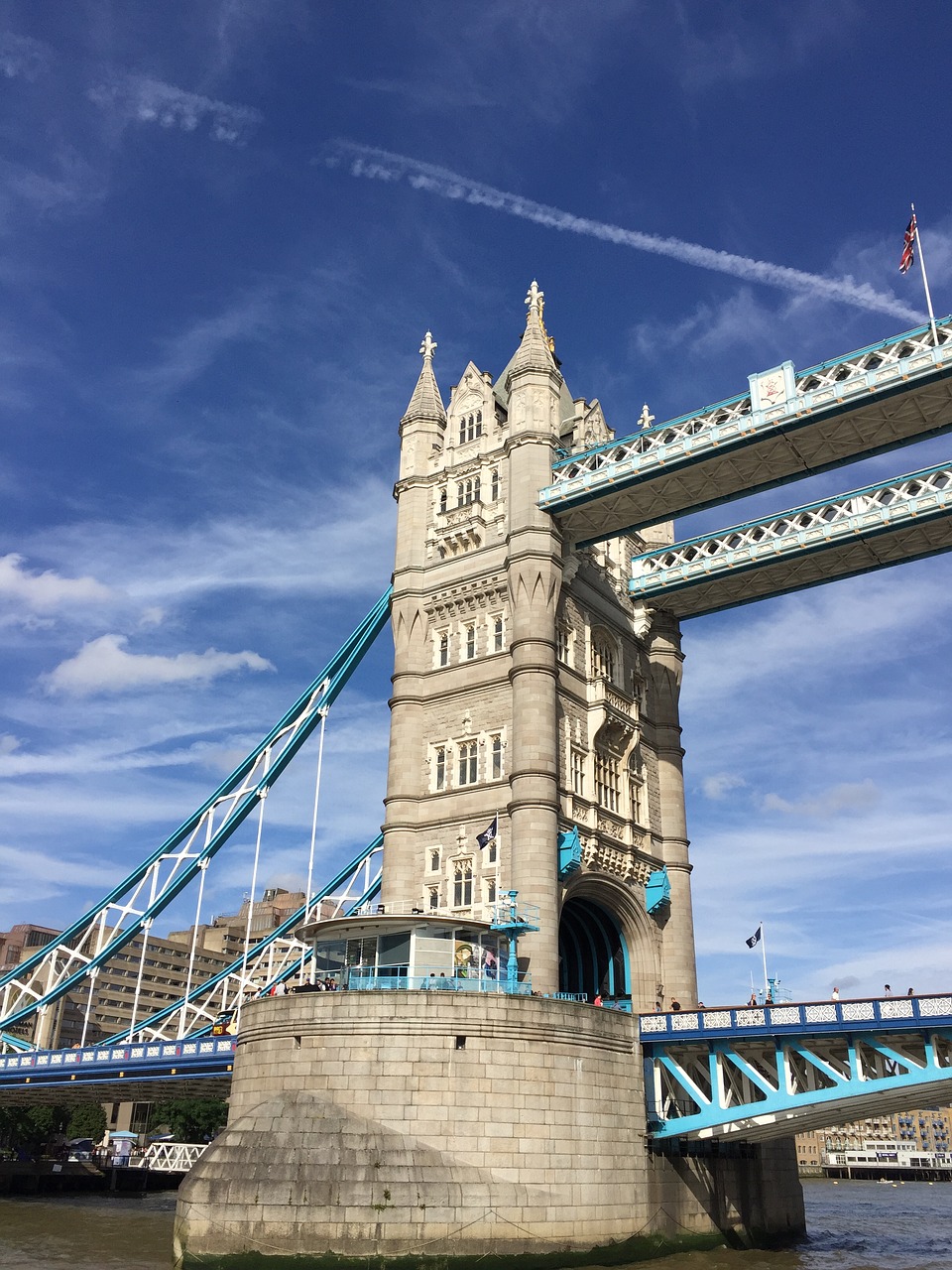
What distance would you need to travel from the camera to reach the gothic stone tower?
4094 cm

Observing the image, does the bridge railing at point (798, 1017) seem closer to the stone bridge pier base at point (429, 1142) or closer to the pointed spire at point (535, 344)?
the stone bridge pier base at point (429, 1142)

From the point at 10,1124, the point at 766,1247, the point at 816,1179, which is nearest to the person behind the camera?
the point at 766,1247

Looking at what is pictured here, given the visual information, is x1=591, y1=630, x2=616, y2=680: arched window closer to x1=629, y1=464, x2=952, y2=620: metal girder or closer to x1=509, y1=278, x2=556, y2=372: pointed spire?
x1=629, y1=464, x2=952, y2=620: metal girder

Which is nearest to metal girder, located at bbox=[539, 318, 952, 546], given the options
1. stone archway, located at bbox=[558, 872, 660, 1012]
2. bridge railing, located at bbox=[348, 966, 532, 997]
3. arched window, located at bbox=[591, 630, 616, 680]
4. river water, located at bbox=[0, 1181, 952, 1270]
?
arched window, located at bbox=[591, 630, 616, 680]

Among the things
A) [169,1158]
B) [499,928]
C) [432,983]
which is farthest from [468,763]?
[169,1158]

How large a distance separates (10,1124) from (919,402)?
74.0 meters

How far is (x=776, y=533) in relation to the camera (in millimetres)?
47031

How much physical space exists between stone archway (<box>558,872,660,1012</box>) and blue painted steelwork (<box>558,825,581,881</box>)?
239cm

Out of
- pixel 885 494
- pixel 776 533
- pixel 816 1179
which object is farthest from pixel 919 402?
pixel 816 1179

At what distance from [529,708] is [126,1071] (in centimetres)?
2180

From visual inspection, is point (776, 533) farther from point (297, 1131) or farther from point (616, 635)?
point (297, 1131)

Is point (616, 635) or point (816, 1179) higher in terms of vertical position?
point (616, 635)

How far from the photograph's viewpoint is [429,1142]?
96.4 ft

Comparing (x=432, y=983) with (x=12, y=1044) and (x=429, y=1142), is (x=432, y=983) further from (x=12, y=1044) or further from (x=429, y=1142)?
(x=12, y=1044)
